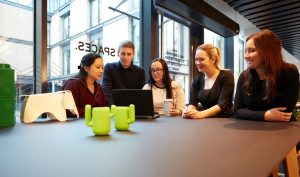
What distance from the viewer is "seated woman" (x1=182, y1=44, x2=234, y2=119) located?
75.5 inches

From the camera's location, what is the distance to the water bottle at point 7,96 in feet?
4.43

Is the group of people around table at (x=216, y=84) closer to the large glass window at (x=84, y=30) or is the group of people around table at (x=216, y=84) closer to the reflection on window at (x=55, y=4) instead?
the large glass window at (x=84, y=30)

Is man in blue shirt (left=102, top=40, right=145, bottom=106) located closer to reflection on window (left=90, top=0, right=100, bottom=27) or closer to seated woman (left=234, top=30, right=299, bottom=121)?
reflection on window (left=90, top=0, right=100, bottom=27)

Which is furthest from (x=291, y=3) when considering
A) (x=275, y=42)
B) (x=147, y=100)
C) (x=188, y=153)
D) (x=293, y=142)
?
(x=188, y=153)

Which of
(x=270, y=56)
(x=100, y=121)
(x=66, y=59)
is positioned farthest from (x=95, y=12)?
(x=100, y=121)

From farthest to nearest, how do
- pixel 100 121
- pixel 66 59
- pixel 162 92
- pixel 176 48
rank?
1. pixel 176 48
2. pixel 66 59
3. pixel 162 92
4. pixel 100 121

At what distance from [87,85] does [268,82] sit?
1332 millimetres

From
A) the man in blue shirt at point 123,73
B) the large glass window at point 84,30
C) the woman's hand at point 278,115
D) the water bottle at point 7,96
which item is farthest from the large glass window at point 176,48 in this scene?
the water bottle at point 7,96

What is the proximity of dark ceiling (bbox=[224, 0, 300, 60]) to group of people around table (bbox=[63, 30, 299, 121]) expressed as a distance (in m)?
1.88

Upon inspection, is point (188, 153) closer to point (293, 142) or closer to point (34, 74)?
point (293, 142)

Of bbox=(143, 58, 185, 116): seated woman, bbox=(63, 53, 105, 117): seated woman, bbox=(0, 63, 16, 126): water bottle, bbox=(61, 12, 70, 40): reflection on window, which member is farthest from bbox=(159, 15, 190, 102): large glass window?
bbox=(0, 63, 16, 126): water bottle

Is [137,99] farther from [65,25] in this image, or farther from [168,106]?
[65,25]

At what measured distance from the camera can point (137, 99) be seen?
173 cm

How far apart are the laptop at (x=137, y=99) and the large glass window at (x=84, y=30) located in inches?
38.9
